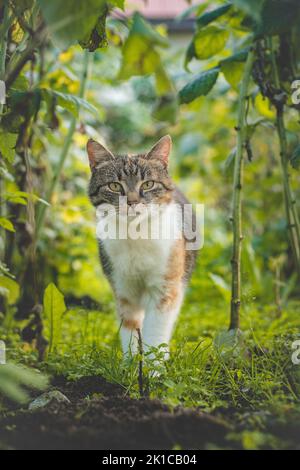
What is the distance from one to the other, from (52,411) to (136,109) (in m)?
8.38

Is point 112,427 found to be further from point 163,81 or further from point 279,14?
point 279,14

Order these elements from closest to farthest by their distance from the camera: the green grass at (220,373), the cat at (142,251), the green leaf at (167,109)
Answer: the green grass at (220,373) < the green leaf at (167,109) < the cat at (142,251)

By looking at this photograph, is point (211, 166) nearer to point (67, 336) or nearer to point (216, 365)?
point (67, 336)

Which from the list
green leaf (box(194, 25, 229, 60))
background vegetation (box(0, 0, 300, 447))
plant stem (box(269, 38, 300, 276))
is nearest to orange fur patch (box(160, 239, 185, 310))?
background vegetation (box(0, 0, 300, 447))

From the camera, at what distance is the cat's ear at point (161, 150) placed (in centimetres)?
272

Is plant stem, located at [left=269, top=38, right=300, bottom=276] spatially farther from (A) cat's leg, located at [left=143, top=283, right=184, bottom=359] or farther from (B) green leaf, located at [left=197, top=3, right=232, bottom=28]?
(A) cat's leg, located at [left=143, top=283, right=184, bottom=359]

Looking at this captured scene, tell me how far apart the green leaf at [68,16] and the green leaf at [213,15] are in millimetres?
1229

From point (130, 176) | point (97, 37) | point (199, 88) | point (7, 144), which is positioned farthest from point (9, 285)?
point (199, 88)

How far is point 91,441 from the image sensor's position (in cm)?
158

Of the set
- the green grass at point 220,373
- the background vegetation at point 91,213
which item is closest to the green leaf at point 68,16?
the background vegetation at point 91,213

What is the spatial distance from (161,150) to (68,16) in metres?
1.37

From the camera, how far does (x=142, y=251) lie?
2.60 metres

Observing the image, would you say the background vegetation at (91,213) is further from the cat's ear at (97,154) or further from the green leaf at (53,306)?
the cat's ear at (97,154)
